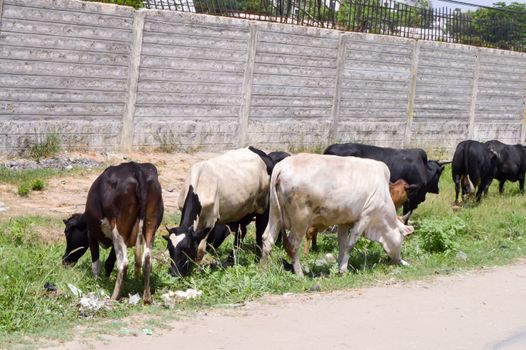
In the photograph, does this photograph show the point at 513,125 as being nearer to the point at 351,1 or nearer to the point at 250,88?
the point at 351,1

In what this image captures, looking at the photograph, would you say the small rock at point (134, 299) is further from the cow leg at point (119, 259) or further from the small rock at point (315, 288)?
the small rock at point (315, 288)

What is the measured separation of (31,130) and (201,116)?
3.74 m

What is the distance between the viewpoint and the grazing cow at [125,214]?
9.73 m

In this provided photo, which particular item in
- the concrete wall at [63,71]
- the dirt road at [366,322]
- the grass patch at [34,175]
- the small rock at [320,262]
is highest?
the concrete wall at [63,71]

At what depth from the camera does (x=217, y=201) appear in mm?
11203

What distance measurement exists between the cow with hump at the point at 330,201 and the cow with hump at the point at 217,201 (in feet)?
1.76

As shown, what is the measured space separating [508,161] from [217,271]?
31.9 ft

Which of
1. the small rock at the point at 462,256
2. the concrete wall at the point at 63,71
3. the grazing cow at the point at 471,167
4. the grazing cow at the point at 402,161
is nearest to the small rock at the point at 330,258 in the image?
the small rock at the point at 462,256

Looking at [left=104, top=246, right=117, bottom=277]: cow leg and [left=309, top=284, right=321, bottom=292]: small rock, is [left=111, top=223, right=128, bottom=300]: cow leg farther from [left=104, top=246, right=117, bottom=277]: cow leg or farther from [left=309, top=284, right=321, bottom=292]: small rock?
[left=309, top=284, right=321, bottom=292]: small rock

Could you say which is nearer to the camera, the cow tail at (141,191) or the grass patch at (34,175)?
the cow tail at (141,191)

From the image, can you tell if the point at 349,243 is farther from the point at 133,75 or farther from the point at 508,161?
the point at 508,161

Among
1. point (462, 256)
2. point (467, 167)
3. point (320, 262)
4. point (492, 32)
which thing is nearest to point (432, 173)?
point (467, 167)

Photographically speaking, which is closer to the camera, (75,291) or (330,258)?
(75,291)

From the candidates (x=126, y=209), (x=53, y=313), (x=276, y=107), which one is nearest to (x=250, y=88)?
(x=276, y=107)
